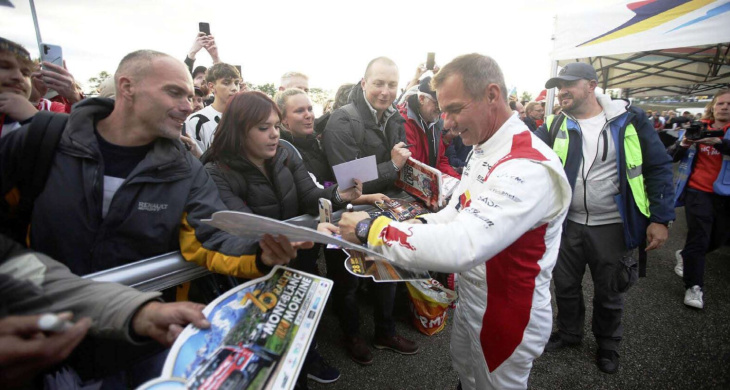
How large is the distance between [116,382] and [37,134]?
1.05m

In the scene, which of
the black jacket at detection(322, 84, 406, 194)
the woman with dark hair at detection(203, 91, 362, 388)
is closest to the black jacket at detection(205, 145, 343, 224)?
the woman with dark hair at detection(203, 91, 362, 388)

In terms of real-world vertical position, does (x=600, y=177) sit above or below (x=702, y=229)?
above

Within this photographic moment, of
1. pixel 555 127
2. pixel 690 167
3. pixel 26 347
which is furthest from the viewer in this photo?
pixel 690 167

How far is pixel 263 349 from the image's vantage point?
91cm

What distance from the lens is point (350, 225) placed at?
4.50 ft

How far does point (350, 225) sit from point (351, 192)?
0.86 m

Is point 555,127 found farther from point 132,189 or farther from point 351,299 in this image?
point 132,189

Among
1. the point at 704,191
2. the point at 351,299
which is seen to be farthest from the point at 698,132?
the point at 351,299

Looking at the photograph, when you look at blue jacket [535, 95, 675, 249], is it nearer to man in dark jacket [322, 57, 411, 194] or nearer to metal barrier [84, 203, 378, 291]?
man in dark jacket [322, 57, 411, 194]

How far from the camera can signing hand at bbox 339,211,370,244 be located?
136cm

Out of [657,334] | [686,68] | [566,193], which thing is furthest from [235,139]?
[686,68]

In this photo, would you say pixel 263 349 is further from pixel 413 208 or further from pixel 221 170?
pixel 413 208

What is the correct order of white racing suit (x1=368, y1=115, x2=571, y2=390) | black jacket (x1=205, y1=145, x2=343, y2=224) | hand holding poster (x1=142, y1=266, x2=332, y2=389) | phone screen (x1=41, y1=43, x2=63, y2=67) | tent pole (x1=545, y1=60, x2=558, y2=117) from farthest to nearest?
tent pole (x1=545, y1=60, x2=558, y2=117) → black jacket (x1=205, y1=145, x2=343, y2=224) → phone screen (x1=41, y1=43, x2=63, y2=67) → white racing suit (x1=368, y1=115, x2=571, y2=390) → hand holding poster (x1=142, y1=266, x2=332, y2=389)

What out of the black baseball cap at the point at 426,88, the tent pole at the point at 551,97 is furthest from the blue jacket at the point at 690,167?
the black baseball cap at the point at 426,88
